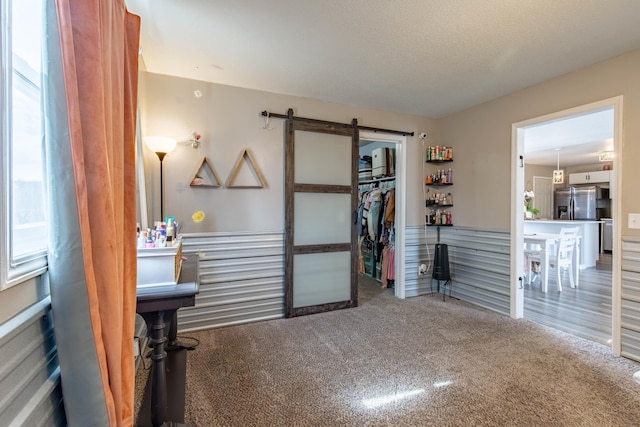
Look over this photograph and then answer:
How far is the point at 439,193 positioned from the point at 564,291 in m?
2.32

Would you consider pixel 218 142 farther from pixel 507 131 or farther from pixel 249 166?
pixel 507 131

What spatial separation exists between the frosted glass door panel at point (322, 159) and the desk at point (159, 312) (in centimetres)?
203

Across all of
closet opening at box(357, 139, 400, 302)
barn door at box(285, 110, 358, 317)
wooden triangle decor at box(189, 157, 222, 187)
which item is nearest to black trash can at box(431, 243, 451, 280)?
closet opening at box(357, 139, 400, 302)

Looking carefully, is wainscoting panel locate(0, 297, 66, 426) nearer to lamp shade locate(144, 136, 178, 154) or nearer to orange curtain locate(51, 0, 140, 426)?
orange curtain locate(51, 0, 140, 426)

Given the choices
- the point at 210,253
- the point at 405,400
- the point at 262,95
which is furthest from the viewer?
the point at 262,95

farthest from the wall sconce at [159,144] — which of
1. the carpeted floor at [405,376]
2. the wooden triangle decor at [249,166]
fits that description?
the carpeted floor at [405,376]

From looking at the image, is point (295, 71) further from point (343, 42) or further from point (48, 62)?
point (48, 62)

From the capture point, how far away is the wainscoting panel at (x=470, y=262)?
3398 mm

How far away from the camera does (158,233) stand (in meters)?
1.60

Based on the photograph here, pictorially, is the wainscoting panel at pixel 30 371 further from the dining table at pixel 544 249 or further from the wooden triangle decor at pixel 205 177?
the dining table at pixel 544 249

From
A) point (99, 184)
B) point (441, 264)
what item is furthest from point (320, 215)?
point (99, 184)

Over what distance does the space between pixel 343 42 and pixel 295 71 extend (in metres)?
0.64

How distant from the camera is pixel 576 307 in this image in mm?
3580

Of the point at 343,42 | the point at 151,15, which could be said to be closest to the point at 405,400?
the point at 343,42
